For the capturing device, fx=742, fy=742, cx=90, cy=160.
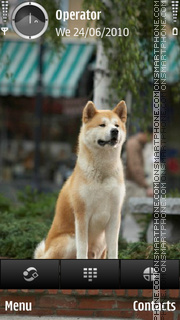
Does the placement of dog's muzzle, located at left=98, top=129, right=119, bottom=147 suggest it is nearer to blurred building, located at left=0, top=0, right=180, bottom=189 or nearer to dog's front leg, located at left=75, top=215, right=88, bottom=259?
dog's front leg, located at left=75, top=215, right=88, bottom=259

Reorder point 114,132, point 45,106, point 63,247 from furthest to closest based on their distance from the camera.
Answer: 1. point 45,106
2. point 63,247
3. point 114,132

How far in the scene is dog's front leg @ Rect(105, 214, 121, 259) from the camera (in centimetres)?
615

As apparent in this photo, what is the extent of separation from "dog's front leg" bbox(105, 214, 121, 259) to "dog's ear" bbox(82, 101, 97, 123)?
0.84 m

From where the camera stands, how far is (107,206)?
239 inches

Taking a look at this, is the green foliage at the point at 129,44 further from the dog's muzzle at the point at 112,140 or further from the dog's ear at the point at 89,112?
the dog's muzzle at the point at 112,140

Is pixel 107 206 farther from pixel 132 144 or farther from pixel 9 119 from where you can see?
pixel 9 119

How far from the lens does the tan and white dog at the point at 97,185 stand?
19.6 ft

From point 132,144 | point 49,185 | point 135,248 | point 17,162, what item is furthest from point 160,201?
point 17,162

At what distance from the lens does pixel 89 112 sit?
5996mm

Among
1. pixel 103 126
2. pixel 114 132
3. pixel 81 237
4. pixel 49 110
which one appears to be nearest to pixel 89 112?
pixel 103 126

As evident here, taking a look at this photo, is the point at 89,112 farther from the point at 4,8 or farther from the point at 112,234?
the point at 4,8

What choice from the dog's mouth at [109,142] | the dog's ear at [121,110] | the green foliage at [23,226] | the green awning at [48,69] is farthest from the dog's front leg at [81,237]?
the green awning at [48,69]

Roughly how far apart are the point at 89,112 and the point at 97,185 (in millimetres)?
605

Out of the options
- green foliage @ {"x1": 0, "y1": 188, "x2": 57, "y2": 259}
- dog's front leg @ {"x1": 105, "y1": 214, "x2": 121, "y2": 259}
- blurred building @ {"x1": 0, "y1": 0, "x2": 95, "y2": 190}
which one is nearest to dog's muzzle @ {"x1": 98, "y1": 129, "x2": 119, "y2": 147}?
dog's front leg @ {"x1": 105, "y1": 214, "x2": 121, "y2": 259}
